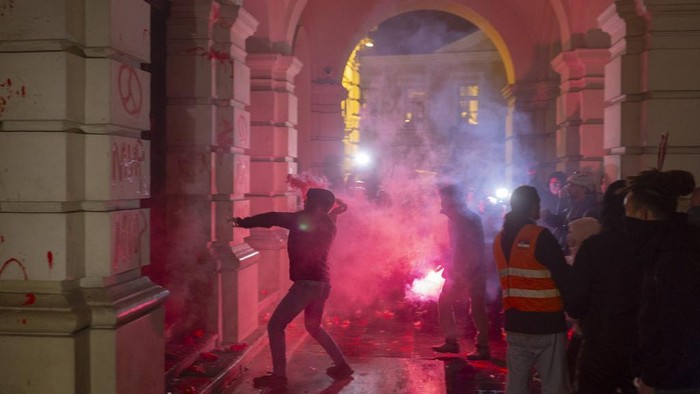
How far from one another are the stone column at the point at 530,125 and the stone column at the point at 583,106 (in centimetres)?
268

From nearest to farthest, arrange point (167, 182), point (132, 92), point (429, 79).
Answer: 1. point (132, 92)
2. point (167, 182)
3. point (429, 79)

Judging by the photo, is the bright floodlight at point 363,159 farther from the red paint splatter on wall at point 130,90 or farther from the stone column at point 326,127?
the red paint splatter on wall at point 130,90

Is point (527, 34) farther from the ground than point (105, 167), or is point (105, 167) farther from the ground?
point (527, 34)

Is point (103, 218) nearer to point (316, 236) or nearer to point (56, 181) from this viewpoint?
point (56, 181)

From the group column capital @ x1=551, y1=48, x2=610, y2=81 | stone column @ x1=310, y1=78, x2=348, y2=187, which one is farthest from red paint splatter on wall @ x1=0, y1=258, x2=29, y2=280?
stone column @ x1=310, y1=78, x2=348, y2=187

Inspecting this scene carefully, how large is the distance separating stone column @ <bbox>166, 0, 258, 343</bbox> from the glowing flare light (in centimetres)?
386

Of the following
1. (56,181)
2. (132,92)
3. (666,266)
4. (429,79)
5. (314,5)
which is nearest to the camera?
(666,266)

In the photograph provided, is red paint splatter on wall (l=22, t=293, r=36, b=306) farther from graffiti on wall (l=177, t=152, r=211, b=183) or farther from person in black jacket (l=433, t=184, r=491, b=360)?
person in black jacket (l=433, t=184, r=491, b=360)

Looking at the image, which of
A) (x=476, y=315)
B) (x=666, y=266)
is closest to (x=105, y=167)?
(x=666, y=266)

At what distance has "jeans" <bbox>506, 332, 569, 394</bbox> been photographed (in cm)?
444

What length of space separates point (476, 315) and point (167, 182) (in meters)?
3.79

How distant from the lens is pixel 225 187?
7395 mm

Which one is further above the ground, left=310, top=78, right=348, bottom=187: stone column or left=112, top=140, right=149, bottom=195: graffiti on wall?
left=310, top=78, right=348, bottom=187: stone column

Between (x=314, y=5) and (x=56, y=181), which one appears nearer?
(x=56, y=181)
